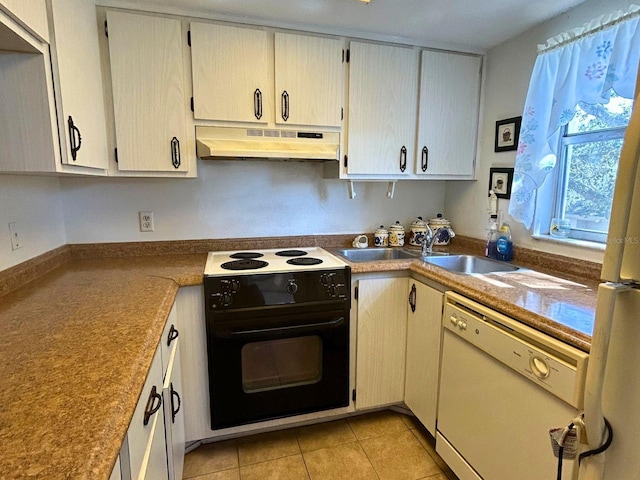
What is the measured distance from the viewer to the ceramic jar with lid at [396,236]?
237 centimetres

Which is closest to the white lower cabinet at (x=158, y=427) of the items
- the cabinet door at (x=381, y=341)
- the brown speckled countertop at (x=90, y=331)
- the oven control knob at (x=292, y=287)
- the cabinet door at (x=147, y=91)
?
the brown speckled countertop at (x=90, y=331)

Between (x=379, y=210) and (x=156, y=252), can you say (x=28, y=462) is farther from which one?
(x=379, y=210)

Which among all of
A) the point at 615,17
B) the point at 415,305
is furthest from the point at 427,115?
the point at 415,305

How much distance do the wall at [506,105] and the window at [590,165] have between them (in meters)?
0.15

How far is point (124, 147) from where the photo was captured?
1735mm

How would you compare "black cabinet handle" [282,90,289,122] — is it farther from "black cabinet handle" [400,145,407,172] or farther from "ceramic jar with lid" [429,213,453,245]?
"ceramic jar with lid" [429,213,453,245]

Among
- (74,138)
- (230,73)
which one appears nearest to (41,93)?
(74,138)

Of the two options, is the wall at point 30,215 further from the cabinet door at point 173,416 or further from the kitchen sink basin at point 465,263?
the kitchen sink basin at point 465,263

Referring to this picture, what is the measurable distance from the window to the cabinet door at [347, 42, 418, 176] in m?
0.80

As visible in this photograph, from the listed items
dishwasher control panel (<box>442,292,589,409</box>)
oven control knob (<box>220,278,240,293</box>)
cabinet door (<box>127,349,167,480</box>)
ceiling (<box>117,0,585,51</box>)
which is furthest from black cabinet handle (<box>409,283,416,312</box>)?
ceiling (<box>117,0,585,51</box>)

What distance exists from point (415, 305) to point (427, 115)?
1.13 metres

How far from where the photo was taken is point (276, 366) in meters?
1.80

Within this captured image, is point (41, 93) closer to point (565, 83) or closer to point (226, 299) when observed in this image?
point (226, 299)

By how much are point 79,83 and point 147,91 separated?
1.26 ft
